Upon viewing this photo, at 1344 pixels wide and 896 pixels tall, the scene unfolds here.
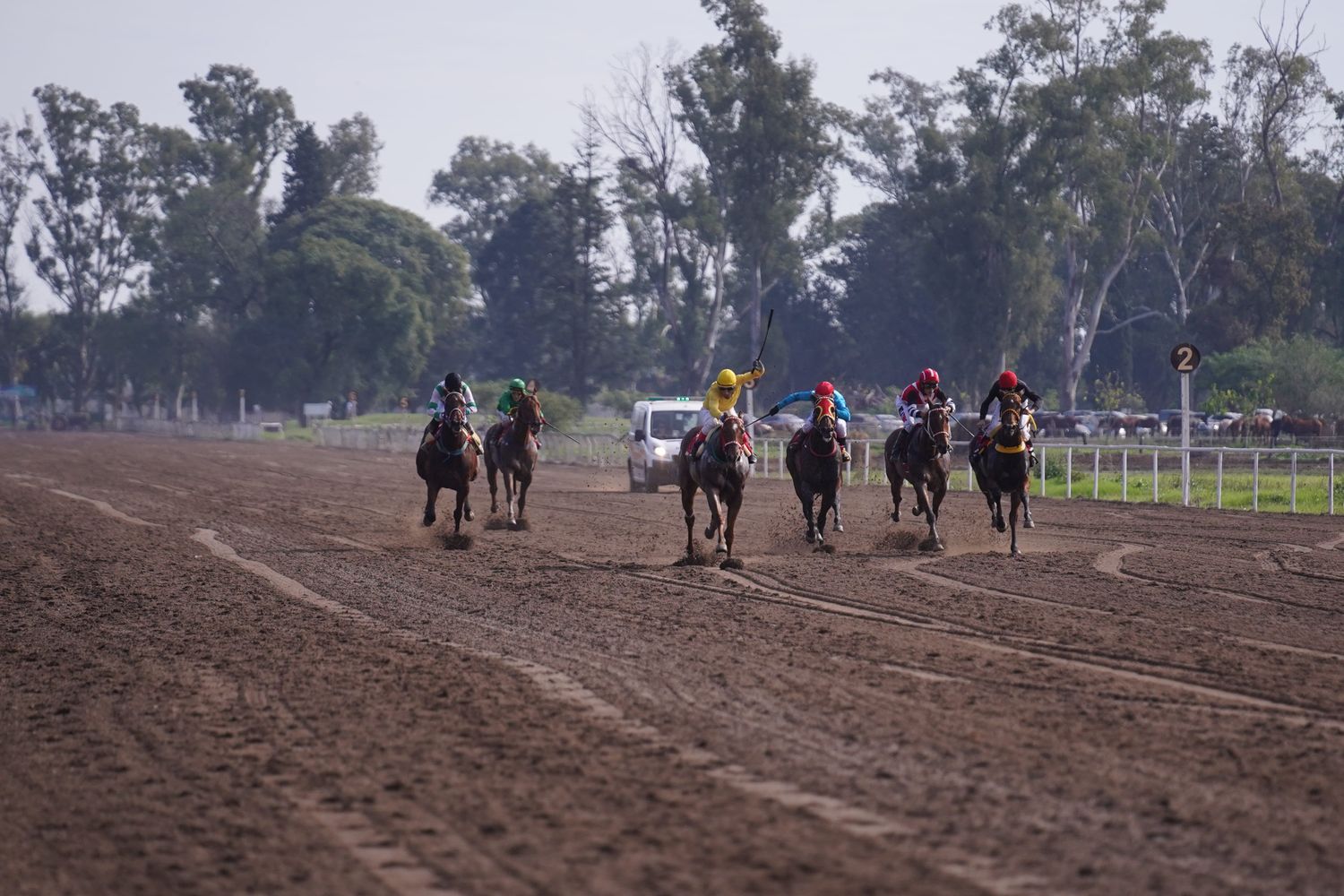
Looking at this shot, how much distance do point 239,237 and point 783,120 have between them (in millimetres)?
42626

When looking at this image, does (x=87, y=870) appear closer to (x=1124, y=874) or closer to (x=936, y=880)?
(x=936, y=880)

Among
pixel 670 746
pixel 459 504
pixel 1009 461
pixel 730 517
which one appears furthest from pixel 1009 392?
pixel 670 746

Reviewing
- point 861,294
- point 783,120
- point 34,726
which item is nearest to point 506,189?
point 861,294

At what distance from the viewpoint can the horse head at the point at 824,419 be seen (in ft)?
52.5

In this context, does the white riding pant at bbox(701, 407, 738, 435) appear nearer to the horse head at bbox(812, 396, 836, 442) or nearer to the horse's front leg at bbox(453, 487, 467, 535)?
the horse head at bbox(812, 396, 836, 442)

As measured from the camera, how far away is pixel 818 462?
16.4 metres

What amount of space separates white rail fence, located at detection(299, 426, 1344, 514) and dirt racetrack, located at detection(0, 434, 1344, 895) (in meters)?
8.52

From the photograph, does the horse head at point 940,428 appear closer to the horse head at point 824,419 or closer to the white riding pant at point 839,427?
the white riding pant at point 839,427

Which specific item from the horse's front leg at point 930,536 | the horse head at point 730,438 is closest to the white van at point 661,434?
the horse's front leg at point 930,536

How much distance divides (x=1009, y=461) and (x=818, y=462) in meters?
2.05

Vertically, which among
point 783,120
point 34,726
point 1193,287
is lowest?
point 34,726

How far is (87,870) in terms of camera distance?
211 inches

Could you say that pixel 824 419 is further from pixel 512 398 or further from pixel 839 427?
pixel 512 398

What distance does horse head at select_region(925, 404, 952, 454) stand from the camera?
16.7m
